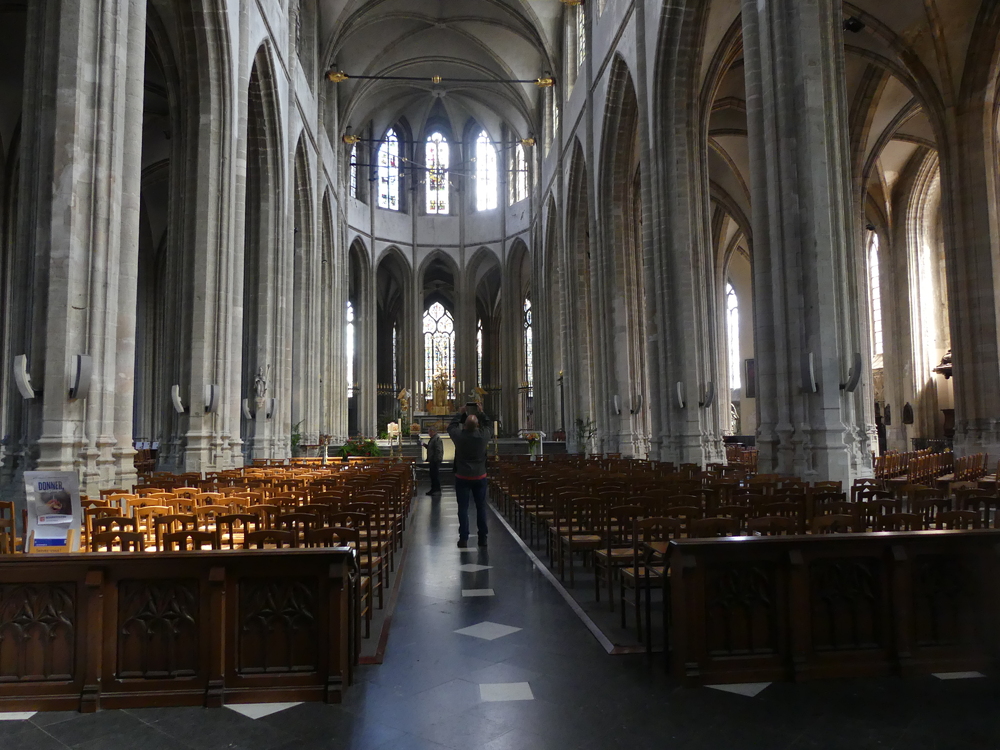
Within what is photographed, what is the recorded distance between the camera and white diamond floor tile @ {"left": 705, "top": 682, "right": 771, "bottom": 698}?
395 cm

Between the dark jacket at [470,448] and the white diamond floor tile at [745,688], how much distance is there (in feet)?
17.5

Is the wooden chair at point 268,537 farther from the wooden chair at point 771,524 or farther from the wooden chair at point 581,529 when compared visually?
the wooden chair at point 771,524

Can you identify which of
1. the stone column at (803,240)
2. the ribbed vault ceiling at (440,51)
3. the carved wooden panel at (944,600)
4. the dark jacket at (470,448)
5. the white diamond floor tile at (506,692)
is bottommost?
the white diamond floor tile at (506,692)

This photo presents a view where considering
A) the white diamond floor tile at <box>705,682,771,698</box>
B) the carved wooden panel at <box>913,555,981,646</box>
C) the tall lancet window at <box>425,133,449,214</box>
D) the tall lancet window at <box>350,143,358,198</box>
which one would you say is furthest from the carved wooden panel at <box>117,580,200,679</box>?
the tall lancet window at <box>425,133,449,214</box>

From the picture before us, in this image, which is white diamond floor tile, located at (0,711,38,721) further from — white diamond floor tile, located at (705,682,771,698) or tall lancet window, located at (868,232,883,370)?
tall lancet window, located at (868,232,883,370)

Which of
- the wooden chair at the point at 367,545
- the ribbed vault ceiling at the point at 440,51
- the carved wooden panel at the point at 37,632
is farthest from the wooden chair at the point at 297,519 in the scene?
the ribbed vault ceiling at the point at 440,51

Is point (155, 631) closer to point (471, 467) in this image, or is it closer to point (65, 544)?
point (65, 544)

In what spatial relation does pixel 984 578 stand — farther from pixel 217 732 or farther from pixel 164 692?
pixel 164 692

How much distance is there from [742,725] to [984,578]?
6.58 ft

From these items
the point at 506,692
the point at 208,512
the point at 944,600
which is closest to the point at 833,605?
the point at 944,600

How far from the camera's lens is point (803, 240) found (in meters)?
11.3

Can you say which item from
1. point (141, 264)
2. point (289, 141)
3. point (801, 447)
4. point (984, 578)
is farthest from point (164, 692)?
point (141, 264)

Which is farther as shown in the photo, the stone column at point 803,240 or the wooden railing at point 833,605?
the stone column at point 803,240

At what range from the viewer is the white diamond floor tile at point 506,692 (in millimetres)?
3959
